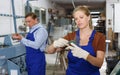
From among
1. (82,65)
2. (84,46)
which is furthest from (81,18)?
(82,65)

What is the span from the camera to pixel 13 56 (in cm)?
322

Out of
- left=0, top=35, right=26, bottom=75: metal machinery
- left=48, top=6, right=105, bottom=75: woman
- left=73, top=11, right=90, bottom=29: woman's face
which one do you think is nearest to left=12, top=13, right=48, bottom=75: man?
left=0, top=35, right=26, bottom=75: metal machinery

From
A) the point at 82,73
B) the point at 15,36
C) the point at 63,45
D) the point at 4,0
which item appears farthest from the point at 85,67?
the point at 4,0

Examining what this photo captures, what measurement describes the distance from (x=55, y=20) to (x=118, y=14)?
294 centimetres

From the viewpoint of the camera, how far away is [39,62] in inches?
133

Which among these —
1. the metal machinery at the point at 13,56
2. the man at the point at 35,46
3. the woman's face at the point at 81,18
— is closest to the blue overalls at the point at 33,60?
the man at the point at 35,46

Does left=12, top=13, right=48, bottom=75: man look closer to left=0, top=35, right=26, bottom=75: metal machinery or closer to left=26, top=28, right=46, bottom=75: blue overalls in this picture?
left=26, top=28, right=46, bottom=75: blue overalls

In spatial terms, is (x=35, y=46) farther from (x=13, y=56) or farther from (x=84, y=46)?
(x=84, y=46)

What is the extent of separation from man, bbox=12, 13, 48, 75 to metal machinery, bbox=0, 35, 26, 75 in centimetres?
14

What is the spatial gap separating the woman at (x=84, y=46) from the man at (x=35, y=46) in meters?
1.50

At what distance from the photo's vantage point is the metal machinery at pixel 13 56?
3131 millimetres

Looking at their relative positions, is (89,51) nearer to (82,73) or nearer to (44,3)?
(82,73)

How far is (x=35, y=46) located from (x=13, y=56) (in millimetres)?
334

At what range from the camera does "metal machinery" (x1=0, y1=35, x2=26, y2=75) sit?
3.13m
